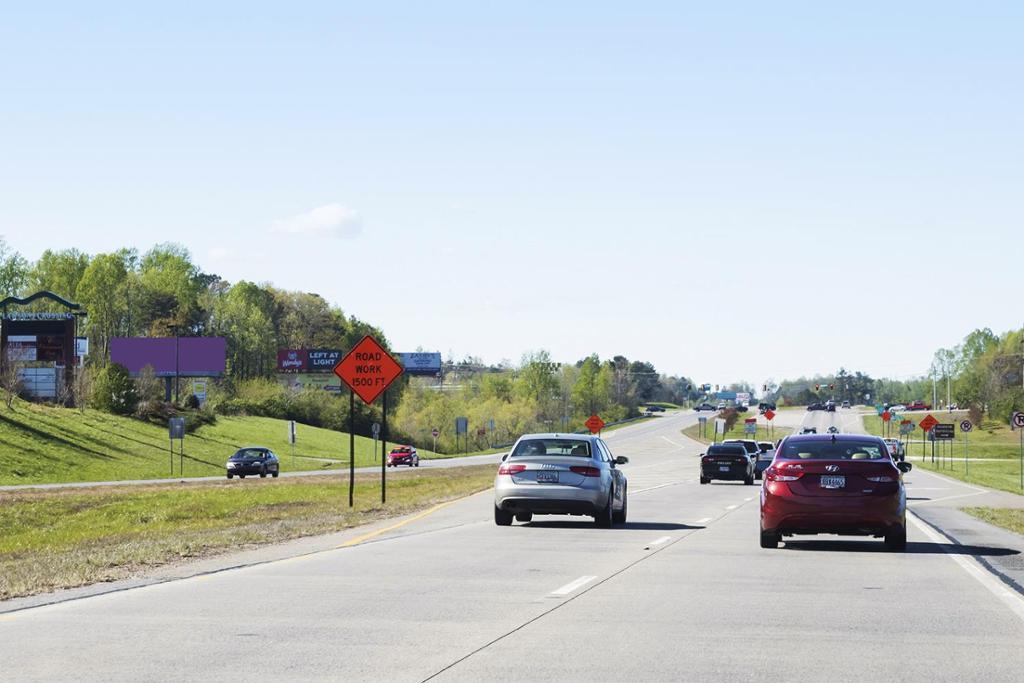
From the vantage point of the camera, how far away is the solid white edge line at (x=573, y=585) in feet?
46.5

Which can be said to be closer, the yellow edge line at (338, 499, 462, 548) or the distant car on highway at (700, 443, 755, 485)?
the yellow edge line at (338, 499, 462, 548)

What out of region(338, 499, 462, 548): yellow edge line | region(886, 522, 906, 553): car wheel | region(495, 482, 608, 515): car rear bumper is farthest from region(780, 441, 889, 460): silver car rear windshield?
region(338, 499, 462, 548): yellow edge line

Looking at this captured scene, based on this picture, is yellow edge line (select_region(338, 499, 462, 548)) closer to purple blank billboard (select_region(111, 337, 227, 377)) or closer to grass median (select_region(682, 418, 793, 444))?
purple blank billboard (select_region(111, 337, 227, 377))

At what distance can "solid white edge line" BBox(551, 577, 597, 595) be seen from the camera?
14172mm

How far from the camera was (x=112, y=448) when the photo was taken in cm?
8119

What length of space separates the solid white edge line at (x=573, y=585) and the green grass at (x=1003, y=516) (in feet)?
42.4

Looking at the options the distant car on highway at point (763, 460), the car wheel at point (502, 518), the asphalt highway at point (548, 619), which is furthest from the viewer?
the distant car on highway at point (763, 460)

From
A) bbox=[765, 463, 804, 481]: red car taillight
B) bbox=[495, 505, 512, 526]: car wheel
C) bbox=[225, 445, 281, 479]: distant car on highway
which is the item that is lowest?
bbox=[225, 445, 281, 479]: distant car on highway

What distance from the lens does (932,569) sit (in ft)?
56.9

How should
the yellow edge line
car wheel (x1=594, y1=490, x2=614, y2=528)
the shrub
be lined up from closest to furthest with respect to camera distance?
the yellow edge line → car wheel (x1=594, y1=490, x2=614, y2=528) → the shrub

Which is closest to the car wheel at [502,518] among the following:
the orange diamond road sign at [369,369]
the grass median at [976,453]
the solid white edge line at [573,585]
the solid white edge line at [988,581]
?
the orange diamond road sign at [369,369]

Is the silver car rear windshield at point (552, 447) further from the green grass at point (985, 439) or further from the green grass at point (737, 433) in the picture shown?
the green grass at point (737, 433)

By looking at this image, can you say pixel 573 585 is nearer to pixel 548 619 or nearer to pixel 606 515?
pixel 548 619

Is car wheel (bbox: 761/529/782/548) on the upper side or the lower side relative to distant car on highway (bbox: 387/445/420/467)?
upper
